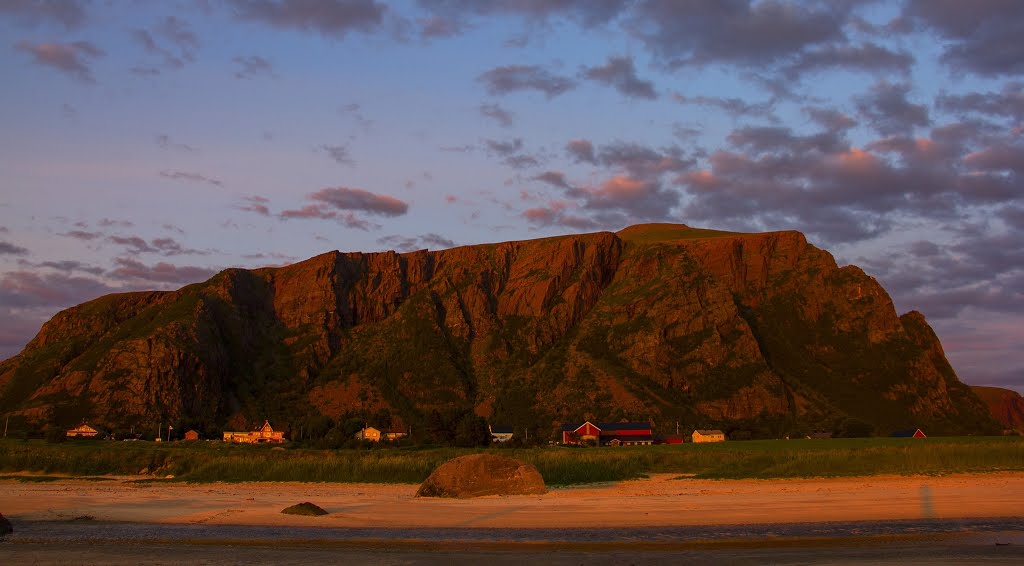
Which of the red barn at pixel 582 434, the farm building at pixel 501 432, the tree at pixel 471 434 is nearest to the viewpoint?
the tree at pixel 471 434

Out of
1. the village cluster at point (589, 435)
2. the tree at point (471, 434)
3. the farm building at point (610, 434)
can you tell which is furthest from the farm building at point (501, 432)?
the tree at point (471, 434)

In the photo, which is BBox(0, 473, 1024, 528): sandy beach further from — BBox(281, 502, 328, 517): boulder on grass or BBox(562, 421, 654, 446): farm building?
BBox(562, 421, 654, 446): farm building

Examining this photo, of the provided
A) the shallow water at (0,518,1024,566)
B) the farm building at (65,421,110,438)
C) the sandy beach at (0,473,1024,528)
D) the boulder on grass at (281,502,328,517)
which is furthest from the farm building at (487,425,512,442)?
the shallow water at (0,518,1024,566)

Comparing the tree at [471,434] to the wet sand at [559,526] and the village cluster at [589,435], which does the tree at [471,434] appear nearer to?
the village cluster at [589,435]

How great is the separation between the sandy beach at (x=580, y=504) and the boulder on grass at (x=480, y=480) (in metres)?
0.67

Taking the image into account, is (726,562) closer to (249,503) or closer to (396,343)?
(249,503)

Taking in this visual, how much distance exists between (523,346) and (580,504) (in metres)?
141

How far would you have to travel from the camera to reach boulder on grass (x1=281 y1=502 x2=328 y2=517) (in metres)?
27.2

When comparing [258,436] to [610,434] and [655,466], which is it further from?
[655,466]

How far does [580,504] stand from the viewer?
95.9ft

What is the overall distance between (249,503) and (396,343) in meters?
144

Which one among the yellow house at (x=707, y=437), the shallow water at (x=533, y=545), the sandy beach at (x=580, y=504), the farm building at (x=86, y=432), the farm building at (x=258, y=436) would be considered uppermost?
the farm building at (x=86, y=432)

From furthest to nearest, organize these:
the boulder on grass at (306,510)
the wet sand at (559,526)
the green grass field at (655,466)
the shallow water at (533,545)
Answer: the green grass field at (655,466)
the boulder on grass at (306,510)
the wet sand at (559,526)
the shallow water at (533,545)

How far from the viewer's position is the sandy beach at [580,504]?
83.2ft
